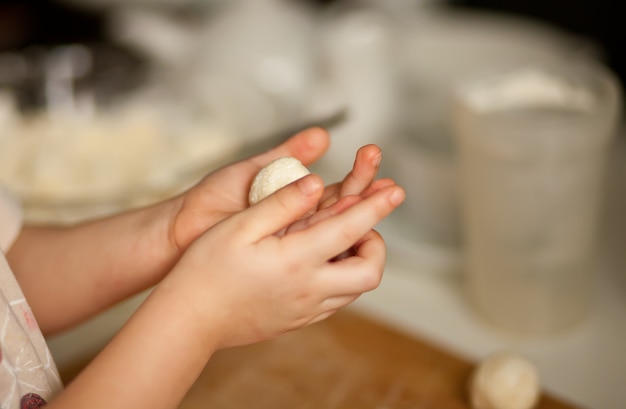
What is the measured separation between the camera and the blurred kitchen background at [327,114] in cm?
76

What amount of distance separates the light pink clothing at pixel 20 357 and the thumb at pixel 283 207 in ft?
0.64

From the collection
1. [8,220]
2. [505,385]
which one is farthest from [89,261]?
[505,385]

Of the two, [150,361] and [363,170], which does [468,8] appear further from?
[150,361]

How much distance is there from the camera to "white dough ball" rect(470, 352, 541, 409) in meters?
0.59

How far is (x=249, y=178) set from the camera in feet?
1.64

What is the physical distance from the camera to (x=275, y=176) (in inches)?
17.9

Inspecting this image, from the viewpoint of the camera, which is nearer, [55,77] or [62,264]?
[62,264]

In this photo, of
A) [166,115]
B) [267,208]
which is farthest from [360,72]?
[267,208]

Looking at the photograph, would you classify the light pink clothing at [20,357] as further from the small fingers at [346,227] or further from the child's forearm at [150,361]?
the small fingers at [346,227]

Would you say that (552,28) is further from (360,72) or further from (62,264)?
(62,264)

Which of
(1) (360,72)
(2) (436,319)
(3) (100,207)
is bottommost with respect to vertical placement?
(2) (436,319)

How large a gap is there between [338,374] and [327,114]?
27 cm

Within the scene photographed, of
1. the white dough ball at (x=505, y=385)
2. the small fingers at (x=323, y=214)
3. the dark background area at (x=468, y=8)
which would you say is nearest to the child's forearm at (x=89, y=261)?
the small fingers at (x=323, y=214)

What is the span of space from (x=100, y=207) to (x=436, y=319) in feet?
1.34
